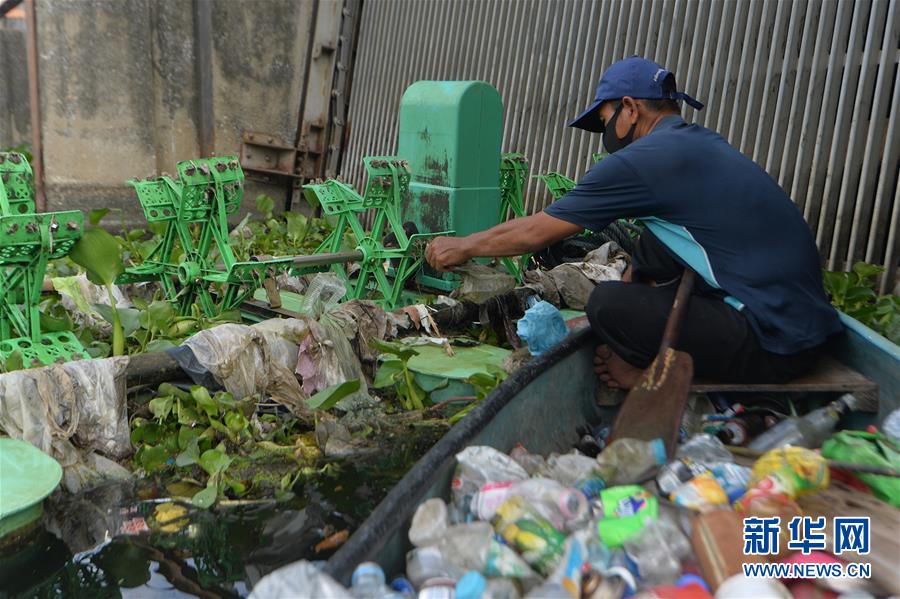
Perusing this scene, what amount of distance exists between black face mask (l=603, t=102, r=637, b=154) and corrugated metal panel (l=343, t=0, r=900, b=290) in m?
Answer: 2.83

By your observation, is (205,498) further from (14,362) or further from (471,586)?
(471,586)

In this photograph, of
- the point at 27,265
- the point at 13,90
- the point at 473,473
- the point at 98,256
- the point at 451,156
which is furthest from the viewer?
the point at 13,90

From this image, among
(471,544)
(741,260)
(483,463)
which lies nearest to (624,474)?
(483,463)

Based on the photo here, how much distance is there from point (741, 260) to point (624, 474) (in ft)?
3.31

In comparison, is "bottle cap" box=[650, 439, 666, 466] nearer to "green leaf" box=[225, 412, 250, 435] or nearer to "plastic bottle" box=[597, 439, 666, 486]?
"plastic bottle" box=[597, 439, 666, 486]

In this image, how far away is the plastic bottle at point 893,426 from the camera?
234 centimetres

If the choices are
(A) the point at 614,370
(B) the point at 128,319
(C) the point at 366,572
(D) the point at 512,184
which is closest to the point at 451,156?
(D) the point at 512,184

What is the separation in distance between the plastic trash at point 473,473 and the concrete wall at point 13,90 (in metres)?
7.01

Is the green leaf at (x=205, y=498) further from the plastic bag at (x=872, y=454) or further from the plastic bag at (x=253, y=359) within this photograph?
the plastic bag at (x=872, y=454)

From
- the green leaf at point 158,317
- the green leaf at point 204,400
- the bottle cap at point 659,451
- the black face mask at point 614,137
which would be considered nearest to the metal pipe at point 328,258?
the green leaf at point 158,317

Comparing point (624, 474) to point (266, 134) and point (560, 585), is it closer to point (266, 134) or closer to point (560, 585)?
point (560, 585)

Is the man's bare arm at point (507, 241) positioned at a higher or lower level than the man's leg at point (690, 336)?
higher

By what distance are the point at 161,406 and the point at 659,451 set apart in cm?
210

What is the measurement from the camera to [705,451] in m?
2.49
